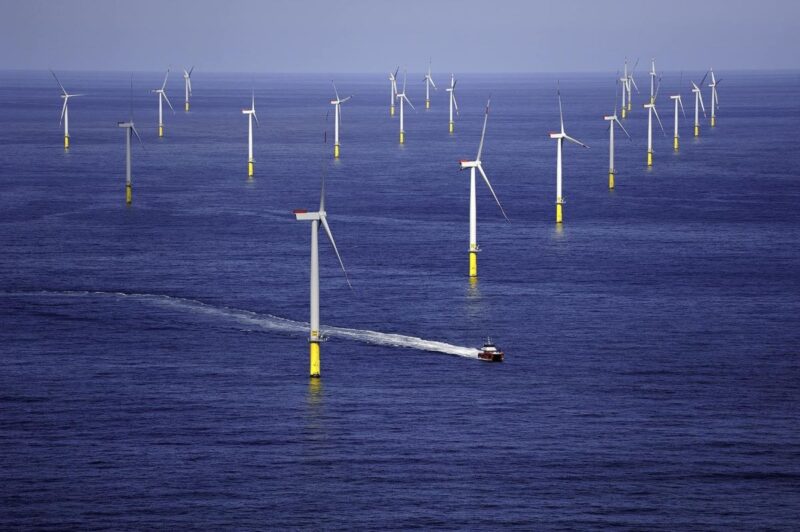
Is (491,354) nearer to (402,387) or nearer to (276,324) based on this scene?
(402,387)

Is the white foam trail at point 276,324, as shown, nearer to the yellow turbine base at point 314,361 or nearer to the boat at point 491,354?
the boat at point 491,354

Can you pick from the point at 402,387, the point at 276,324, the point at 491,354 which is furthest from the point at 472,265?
the point at 402,387

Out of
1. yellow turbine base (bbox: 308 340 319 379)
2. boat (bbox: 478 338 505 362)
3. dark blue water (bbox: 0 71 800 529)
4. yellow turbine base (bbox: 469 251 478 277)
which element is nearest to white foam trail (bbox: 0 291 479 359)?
dark blue water (bbox: 0 71 800 529)

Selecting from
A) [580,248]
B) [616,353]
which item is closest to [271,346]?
[616,353]

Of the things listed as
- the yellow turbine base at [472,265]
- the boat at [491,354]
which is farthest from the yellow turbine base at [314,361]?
the yellow turbine base at [472,265]

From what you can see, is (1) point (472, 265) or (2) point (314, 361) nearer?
(2) point (314, 361)

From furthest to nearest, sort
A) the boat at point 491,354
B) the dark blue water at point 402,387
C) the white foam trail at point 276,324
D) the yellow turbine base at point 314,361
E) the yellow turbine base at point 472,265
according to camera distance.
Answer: the yellow turbine base at point 472,265, the white foam trail at point 276,324, the boat at point 491,354, the yellow turbine base at point 314,361, the dark blue water at point 402,387

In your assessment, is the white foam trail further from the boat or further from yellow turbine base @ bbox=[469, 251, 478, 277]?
yellow turbine base @ bbox=[469, 251, 478, 277]

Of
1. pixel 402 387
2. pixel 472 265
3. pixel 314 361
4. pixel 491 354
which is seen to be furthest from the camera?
pixel 472 265
